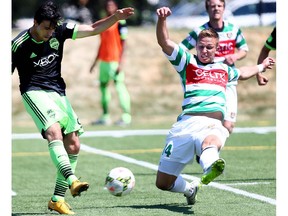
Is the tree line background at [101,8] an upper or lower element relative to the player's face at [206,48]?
lower

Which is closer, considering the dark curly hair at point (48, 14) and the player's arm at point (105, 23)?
the dark curly hair at point (48, 14)

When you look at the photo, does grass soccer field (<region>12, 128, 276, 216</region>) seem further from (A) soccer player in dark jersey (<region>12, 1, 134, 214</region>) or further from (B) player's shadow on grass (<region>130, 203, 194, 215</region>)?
(A) soccer player in dark jersey (<region>12, 1, 134, 214</region>)

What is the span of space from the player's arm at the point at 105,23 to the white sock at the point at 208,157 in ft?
5.16

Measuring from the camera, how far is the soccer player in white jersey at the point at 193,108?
27.4 ft

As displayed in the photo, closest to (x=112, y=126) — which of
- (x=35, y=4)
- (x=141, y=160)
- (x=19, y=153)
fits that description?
(x=19, y=153)

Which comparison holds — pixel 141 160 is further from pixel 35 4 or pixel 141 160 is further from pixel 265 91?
pixel 35 4

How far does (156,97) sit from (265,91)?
302 cm

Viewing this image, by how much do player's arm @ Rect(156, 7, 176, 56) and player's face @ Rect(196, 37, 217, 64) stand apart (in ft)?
0.96

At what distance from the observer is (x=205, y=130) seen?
27.3 feet

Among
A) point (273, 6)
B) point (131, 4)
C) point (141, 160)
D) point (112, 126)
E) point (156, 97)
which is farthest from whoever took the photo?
point (131, 4)

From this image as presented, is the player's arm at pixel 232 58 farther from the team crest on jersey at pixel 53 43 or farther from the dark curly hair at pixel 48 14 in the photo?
the dark curly hair at pixel 48 14

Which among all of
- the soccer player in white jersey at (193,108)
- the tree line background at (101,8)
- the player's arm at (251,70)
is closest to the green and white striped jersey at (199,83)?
the soccer player in white jersey at (193,108)

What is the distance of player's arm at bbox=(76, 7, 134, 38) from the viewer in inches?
337

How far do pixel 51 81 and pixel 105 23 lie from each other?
0.78 m
